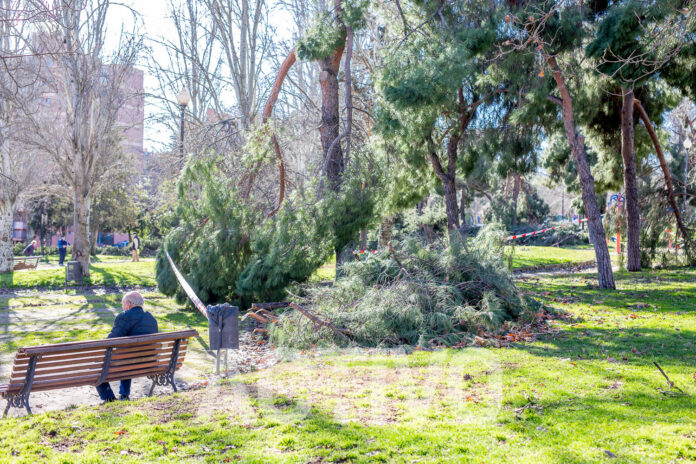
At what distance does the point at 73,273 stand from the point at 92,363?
1363 centimetres

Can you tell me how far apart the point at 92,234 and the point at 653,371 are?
3753 centimetres

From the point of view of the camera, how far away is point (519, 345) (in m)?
7.64

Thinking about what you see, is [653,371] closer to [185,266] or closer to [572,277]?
[185,266]

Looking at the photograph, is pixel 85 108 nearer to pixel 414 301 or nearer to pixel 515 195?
pixel 414 301

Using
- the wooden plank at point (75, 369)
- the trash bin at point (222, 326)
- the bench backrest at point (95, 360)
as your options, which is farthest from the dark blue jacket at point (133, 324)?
the trash bin at point (222, 326)

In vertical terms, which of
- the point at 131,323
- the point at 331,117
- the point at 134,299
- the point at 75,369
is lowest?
the point at 75,369

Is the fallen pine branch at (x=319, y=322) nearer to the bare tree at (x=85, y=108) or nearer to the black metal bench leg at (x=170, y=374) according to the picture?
the black metal bench leg at (x=170, y=374)

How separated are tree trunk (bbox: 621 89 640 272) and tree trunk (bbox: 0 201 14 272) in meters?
21.4

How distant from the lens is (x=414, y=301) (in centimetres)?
827

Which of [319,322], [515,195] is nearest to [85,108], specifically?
[319,322]

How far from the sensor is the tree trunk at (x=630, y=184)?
1497 cm

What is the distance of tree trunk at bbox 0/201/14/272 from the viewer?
69.8 ft

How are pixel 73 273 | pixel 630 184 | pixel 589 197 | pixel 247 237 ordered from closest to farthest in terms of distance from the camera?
pixel 247 237 < pixel 589 197 < pixel 630 184 < pixel 73 273

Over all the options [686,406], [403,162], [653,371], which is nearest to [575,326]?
[653,371]
